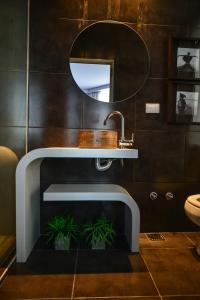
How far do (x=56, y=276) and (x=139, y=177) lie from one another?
3.43 feet

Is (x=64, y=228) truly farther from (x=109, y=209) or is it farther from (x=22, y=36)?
(x=22, y=36)

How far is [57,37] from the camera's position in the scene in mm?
2053

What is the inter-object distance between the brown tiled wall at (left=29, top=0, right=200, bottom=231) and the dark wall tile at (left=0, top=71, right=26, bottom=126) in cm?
9

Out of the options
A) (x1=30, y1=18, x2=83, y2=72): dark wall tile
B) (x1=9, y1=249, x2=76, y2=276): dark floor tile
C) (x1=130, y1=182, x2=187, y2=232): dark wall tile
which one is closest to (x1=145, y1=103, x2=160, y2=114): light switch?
(x1=130, y1=182, x2=187, y2=232): dark wall tile

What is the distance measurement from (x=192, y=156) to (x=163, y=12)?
4.13 feet

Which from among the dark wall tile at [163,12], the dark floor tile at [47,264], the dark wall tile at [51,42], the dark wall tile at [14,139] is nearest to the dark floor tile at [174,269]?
the dark floor tile at [47,264]

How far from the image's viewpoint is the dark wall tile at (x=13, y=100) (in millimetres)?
1902

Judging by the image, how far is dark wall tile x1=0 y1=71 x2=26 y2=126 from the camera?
6.24 feet

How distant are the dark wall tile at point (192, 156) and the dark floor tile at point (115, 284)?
0.96 m

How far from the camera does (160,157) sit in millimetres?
2178

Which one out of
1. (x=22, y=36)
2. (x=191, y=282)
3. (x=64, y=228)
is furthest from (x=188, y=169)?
(x=22, y=36)

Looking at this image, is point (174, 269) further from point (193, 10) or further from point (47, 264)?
point (193, 10)

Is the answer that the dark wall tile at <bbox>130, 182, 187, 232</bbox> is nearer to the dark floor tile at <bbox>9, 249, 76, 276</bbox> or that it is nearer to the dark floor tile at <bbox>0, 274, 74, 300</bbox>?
the dark floor tile at <bbox>9, 249, 76, 276</bbox>

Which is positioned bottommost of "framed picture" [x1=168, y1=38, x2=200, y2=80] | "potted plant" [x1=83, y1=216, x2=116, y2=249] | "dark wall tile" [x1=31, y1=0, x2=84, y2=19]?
"potted plant" [x1=83, y1=216, x2=116, y2=249]
